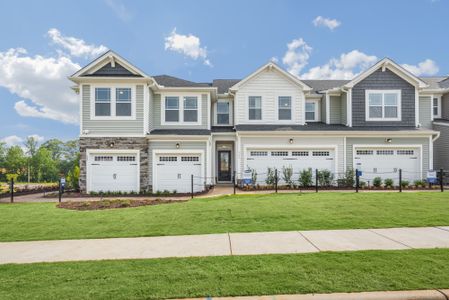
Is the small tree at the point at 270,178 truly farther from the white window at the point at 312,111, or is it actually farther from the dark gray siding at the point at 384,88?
the dark gray siding at the point at 384,88

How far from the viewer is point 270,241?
5.86 meters

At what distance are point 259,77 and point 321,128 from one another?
4993 millimetres

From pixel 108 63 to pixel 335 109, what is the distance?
575 inches

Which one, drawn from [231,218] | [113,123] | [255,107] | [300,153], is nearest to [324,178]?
[300,153]

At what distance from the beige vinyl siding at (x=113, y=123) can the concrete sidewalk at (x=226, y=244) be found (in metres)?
9.92

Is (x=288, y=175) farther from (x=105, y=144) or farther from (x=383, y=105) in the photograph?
(x=105, y=144)

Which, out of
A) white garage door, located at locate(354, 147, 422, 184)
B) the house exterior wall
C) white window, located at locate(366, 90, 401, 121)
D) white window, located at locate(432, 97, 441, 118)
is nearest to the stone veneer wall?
the house exterior wall

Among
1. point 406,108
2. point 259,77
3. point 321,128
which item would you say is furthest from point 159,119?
point 406,108

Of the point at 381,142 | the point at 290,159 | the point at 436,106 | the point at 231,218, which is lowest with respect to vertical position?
the point at 231,218

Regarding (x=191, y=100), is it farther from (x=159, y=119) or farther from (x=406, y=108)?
(x=406, y=108)

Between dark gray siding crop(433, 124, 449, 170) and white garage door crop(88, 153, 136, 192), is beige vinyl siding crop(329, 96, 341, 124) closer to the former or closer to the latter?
dark gray siding crop(433, 124, 449, 170)

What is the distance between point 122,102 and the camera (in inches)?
618

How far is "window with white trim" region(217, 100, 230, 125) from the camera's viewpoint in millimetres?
19250

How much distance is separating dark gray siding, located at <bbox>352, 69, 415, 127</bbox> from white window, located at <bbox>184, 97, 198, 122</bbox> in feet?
32.8
